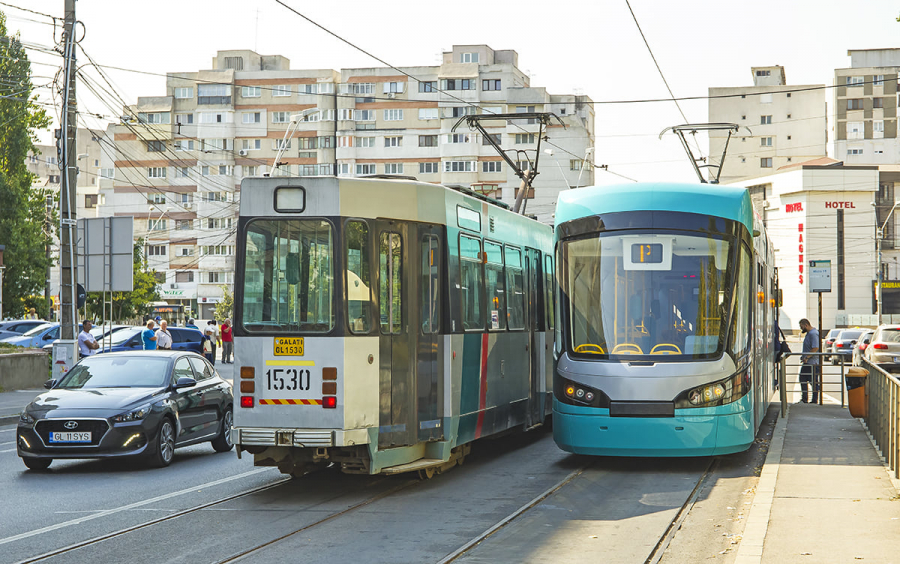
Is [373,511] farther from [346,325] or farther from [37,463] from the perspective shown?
[37,463]

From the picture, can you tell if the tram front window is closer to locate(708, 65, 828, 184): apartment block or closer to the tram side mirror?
the tram side mirror

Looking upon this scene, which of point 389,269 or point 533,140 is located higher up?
point 533,140

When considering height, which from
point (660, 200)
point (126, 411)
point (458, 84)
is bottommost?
point (126, 411)

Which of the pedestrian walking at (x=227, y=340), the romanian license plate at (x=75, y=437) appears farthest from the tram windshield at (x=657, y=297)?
the pedestrian walking at (x=227, y=340)

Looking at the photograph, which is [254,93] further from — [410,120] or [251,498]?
[251,498]

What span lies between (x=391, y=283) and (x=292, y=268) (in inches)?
38.2

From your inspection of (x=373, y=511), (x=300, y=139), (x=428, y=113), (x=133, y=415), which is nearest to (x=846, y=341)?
(x=133, y=415)

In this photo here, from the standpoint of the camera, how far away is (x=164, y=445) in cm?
1372

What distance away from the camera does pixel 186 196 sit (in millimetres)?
→ 100875

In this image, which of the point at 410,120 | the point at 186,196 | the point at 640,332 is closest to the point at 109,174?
the point at 186,196

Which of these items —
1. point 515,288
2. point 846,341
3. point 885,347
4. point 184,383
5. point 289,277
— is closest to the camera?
point 289,277

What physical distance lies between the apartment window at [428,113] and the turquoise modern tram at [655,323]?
274 ft

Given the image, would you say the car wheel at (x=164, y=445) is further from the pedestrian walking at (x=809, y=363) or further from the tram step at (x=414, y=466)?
the pedestrian walking at (x=809, y=363)

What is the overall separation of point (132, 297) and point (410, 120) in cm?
4242
